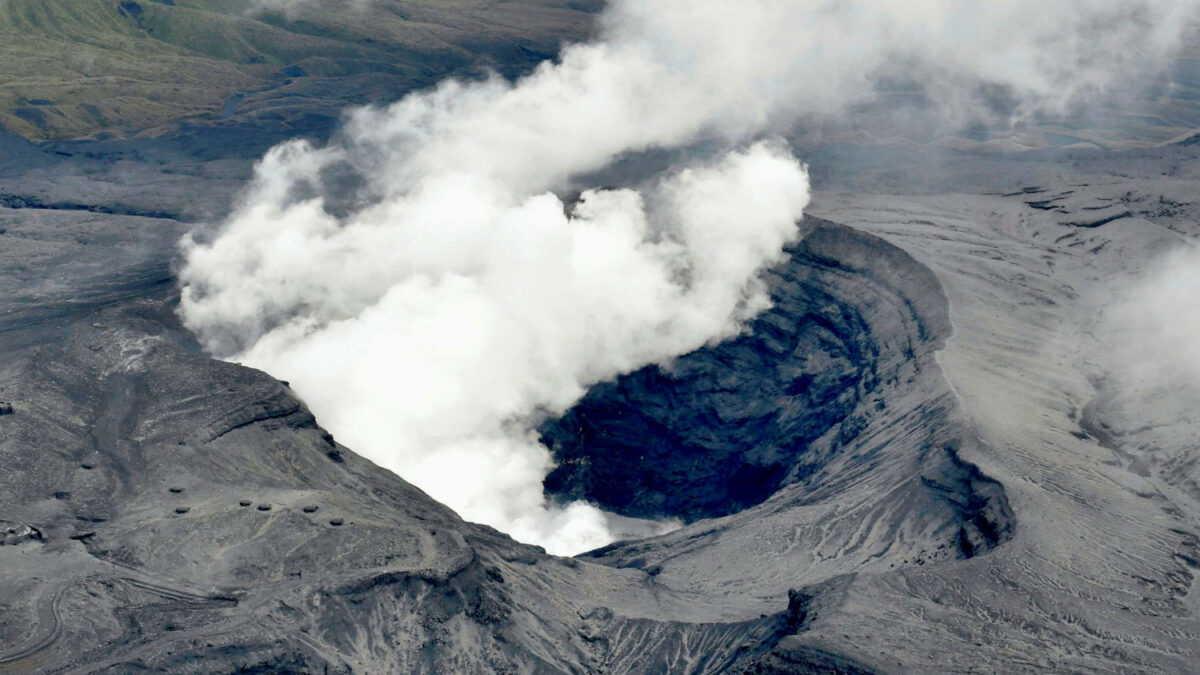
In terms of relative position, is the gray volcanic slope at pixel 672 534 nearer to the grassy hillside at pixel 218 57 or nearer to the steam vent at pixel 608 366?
the steam vent at pixel 608 366

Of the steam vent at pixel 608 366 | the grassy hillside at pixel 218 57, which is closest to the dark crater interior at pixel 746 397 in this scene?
the steam vent at pixel 608 366

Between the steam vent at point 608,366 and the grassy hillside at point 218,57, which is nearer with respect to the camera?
the steam vent at point 608,366

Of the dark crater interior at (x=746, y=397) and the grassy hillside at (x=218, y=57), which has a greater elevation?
the grassy hillside at (x=218, y=57)

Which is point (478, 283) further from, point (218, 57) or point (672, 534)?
point (218, 57)

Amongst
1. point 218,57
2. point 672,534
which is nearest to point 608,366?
point 672,534

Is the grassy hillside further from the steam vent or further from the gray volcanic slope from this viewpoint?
the gray volcanic slope

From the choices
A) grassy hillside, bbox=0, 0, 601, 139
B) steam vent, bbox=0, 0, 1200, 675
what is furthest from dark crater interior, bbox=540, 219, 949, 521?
grassy hillside, bbox=0, 0, 601, 139

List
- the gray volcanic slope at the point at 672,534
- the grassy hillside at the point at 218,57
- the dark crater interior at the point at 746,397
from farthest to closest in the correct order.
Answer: the grassy hillside at the point at 218,57 → the dark crater interior at the point at 746,397 → the gray volcanic slope at the point at 672,534
